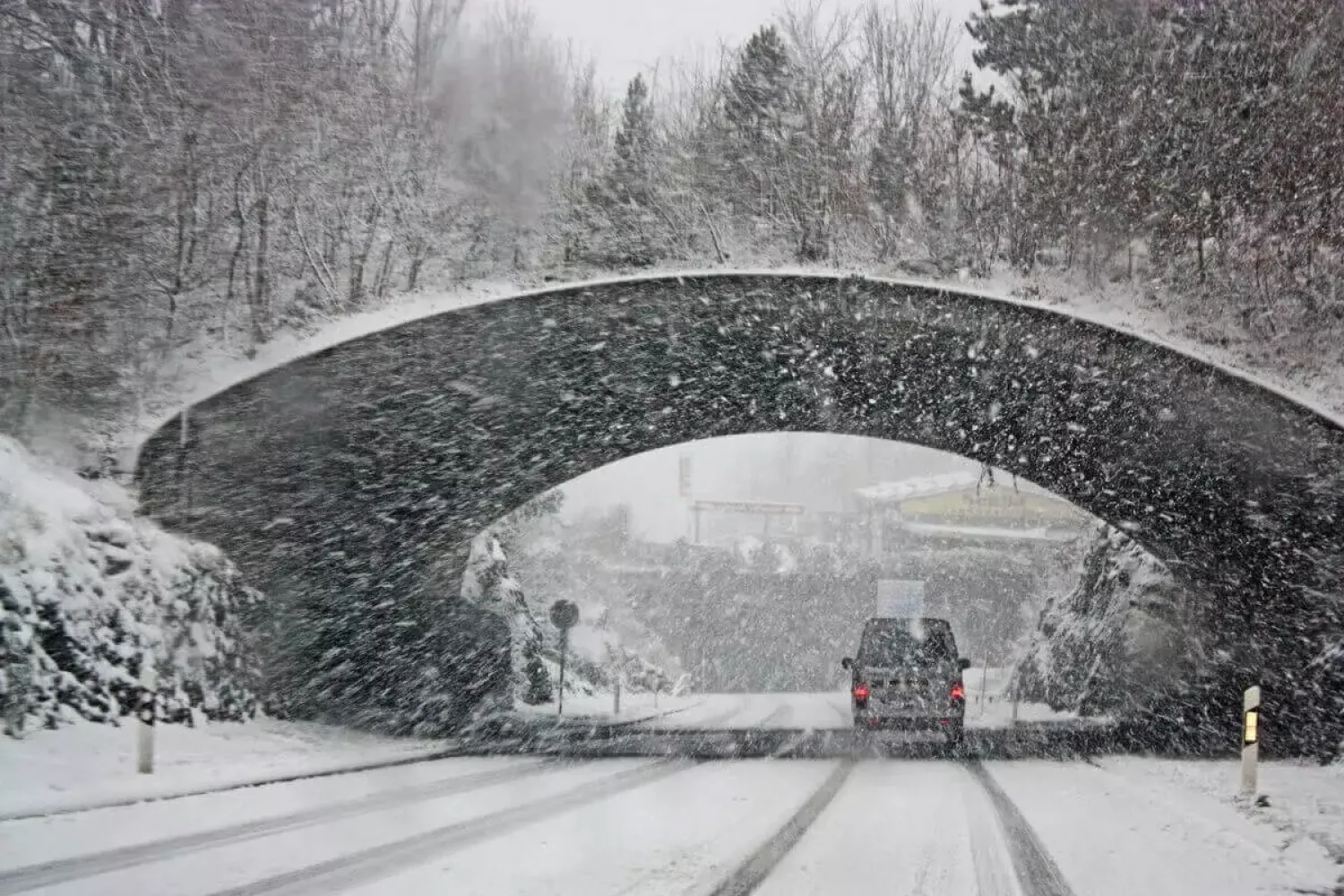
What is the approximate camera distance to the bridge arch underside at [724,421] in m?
15.1

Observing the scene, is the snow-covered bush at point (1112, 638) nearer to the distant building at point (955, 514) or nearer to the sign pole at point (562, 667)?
the sign pole at point (562, 667)

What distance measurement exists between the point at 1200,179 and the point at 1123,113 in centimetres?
187

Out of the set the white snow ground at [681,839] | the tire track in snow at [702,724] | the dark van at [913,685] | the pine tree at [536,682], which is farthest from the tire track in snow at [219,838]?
the pine tree at [536,682]

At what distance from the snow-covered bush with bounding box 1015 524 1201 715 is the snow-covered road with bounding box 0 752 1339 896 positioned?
8371 mm

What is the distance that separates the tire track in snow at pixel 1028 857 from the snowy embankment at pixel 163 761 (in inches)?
289

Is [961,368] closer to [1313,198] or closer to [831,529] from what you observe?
[1313,198]

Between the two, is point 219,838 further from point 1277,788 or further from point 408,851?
point 1277,788

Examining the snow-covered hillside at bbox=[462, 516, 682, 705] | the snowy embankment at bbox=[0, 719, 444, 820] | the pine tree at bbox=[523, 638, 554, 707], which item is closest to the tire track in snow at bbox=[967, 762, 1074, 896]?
the snowy embankment at bbox=[0, 719, 444, 820]

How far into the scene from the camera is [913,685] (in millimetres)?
18047

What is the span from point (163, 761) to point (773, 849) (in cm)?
758

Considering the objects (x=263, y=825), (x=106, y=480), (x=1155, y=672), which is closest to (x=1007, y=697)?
(x=1155, y=672)

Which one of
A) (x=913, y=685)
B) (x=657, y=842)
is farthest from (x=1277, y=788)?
(x=657, y=842)

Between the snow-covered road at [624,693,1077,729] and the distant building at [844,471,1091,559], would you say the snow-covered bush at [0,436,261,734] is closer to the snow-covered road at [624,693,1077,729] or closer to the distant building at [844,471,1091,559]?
the snow-covered road at [624,693,1077,729]

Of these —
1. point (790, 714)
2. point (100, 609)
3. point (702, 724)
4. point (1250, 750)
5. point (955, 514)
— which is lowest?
point (790, 714)
